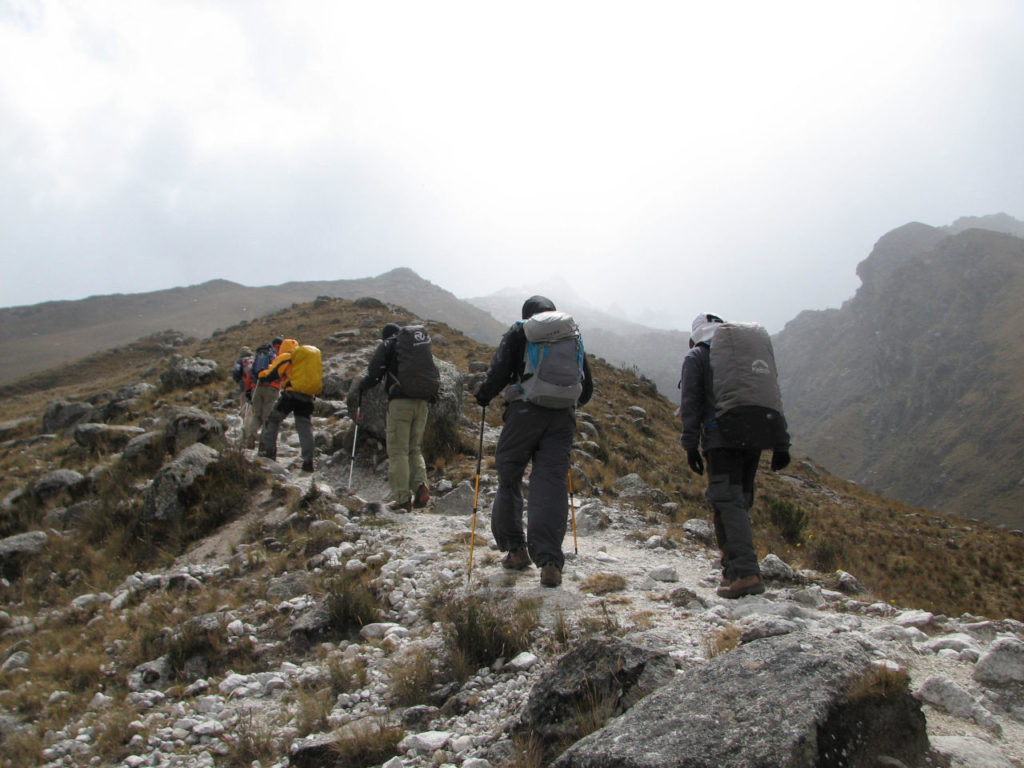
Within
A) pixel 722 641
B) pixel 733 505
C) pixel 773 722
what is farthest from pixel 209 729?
pixel 733 505

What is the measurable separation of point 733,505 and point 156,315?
420 feet

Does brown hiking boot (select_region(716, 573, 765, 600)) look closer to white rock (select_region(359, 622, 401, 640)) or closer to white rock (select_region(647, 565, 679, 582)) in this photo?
white rock (select_region(647, 565, 679, 582))

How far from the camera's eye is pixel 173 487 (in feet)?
26.8

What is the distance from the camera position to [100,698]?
14.7 ft

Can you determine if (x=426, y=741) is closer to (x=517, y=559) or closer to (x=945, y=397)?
(x=517, y=559)

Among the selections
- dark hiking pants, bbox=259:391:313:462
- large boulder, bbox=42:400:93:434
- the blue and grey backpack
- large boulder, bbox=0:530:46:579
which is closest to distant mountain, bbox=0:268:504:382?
large boulder, bbox=42:400:93:434

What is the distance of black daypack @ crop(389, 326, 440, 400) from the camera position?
27.9 ft

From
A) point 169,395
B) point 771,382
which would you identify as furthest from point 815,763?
point 169,395

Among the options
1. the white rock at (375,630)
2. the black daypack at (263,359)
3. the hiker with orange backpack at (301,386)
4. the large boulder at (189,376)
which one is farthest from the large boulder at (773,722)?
the large boulder at (189,376)

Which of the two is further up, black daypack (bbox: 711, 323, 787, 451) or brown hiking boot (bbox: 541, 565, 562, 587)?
black daypack (bbox: 711, 323, 787, 451)

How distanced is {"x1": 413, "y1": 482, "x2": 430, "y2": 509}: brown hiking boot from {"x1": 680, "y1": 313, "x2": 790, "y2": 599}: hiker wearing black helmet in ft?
14.7

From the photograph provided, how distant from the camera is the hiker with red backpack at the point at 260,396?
11.8 metres

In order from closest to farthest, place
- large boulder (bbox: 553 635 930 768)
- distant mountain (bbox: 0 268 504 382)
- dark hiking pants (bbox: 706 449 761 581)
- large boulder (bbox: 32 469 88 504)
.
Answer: large boulder (bbox: 553 635 930 768)
dark hiking pants (bbox: 706 449 761 581)
large boulder (bbox: 32 469 88 504)
distant mountain (bbox: 0 268 504 382)

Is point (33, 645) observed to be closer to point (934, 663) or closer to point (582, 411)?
point (934, 663)
